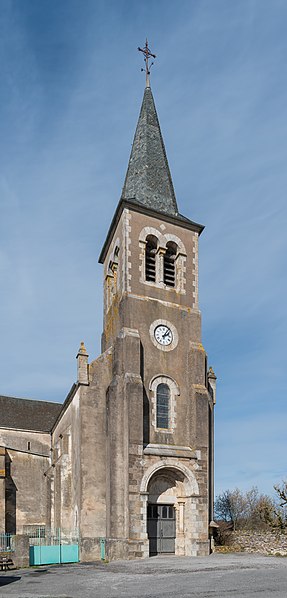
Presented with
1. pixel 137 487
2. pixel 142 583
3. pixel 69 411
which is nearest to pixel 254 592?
pixel 142 583

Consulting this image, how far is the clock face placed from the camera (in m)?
26.5

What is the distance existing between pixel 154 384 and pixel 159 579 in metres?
10.6

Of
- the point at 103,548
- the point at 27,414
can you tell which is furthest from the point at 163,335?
the point at 27,414

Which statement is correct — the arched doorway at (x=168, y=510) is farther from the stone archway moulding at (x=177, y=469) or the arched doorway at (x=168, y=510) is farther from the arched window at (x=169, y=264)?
the arched window at (x=169, y=264)

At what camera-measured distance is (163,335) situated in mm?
26672

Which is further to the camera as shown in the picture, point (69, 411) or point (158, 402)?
point (69, 411)

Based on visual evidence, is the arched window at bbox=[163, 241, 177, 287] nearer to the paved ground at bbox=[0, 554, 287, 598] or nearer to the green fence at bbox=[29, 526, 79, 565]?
the green fence at bbox=[29, 526, 79, 565]

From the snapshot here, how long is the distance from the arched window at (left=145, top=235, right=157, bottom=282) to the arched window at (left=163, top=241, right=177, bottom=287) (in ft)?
2.05

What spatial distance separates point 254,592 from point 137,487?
35.0 ft

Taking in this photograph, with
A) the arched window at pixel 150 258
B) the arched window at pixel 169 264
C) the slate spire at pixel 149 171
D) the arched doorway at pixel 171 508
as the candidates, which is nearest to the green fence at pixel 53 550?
the arched doorway at pixel 171 508

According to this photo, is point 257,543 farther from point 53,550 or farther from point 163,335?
point 163,335

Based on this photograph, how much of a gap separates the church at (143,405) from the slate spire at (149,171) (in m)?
0.08

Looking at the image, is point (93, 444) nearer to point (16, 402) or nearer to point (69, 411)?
point (69, 411)

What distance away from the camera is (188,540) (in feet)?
78.2
